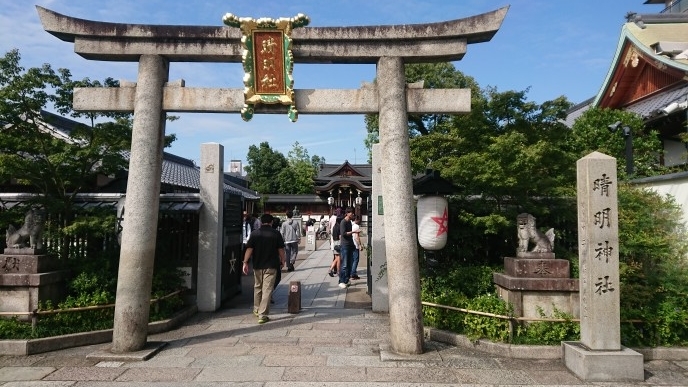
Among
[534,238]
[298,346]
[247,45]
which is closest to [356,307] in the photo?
[298,346]

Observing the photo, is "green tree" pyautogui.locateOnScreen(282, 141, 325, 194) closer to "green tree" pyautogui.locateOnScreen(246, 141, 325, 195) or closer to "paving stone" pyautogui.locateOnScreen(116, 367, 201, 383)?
"green tree" pyautogui.locateOnScreen(246, 141, 325, 195)

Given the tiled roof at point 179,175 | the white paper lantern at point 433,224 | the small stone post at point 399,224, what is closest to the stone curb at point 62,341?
the small stone post at point 399,224

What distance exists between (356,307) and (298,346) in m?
3.22

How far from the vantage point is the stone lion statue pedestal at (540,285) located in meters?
7.06

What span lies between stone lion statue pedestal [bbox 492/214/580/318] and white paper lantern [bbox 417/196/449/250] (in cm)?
134

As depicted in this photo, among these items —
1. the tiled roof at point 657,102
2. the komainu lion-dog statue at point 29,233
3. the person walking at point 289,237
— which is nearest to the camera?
the komainu lion-dog statue at point 29,233

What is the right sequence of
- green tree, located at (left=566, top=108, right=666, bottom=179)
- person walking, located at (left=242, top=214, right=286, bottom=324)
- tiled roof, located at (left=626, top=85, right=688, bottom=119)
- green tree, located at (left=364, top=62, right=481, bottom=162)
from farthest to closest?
green tree, located at (left=364, top=62, right=481, bottom=162)
tiled roof, located at (left=626, top=85, right=688, bottom=119)
green tree, located at (left=566, top=108, right=666, bottom=179)
person walking, located at (left=242, top=214, right=286, bottom=324)

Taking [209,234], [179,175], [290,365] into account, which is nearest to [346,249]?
[209,234]

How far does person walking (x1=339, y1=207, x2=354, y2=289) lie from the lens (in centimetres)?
1215

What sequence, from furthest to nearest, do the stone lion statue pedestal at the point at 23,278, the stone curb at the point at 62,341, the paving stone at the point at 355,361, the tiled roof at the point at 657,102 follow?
the tiled roof at the point at 657,102 < the stone lion statue pedestal at the point at 23,278 < the stone curb at the point at 62,341 < the paving stone at the point at 355,361

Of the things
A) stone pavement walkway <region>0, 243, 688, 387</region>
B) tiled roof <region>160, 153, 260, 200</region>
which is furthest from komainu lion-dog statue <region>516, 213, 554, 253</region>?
tiled roof <region>160, 153, 260, 200</region>

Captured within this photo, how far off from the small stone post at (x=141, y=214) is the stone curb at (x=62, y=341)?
611mm

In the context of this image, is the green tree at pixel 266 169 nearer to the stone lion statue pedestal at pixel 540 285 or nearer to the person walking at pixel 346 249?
the person walking at pixel 346 249

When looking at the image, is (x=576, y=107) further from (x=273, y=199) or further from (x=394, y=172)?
(x=273, y=199)
